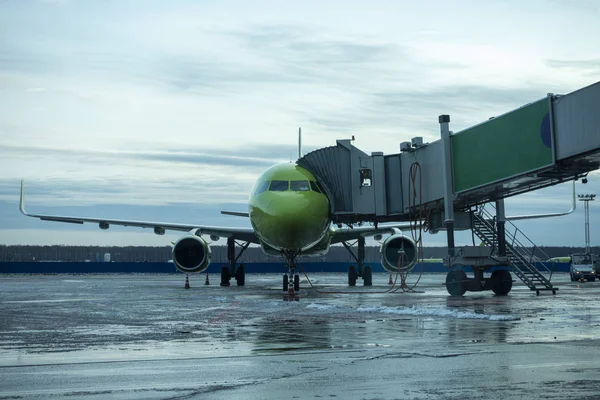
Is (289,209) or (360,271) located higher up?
(289,209)

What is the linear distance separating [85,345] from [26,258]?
10817 cm

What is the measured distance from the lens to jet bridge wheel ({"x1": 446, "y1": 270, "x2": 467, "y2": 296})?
2211 cm

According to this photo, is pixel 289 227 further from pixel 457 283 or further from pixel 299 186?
pixel 457 283

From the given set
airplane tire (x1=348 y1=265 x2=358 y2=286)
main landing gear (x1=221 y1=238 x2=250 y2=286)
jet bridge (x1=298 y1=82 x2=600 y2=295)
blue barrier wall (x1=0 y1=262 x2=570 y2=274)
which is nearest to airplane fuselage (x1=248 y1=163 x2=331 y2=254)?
jet bridge (x1=298 y1=82 x2=600 y2=295)

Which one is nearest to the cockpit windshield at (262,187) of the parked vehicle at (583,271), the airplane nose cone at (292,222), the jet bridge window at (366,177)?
the airplane nose cone at (292,222)

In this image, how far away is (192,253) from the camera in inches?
1163

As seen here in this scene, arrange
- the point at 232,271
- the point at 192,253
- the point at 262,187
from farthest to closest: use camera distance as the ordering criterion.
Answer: the point at 232,271 → the point at 192,253 → the point at 262,187

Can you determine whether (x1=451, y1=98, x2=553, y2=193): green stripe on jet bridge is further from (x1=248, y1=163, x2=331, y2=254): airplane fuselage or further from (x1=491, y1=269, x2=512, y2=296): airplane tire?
(x1=248, y1=163, x2=331, y2=254): airplane fuselage

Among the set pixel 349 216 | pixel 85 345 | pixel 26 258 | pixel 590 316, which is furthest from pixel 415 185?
pixel 26 258

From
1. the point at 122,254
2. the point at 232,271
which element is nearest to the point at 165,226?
the point at 232,271

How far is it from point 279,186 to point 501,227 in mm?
7034

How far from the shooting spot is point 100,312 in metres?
15.9

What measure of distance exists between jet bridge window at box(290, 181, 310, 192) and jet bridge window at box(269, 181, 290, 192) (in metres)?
0.16

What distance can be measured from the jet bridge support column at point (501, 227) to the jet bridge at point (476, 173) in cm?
3
